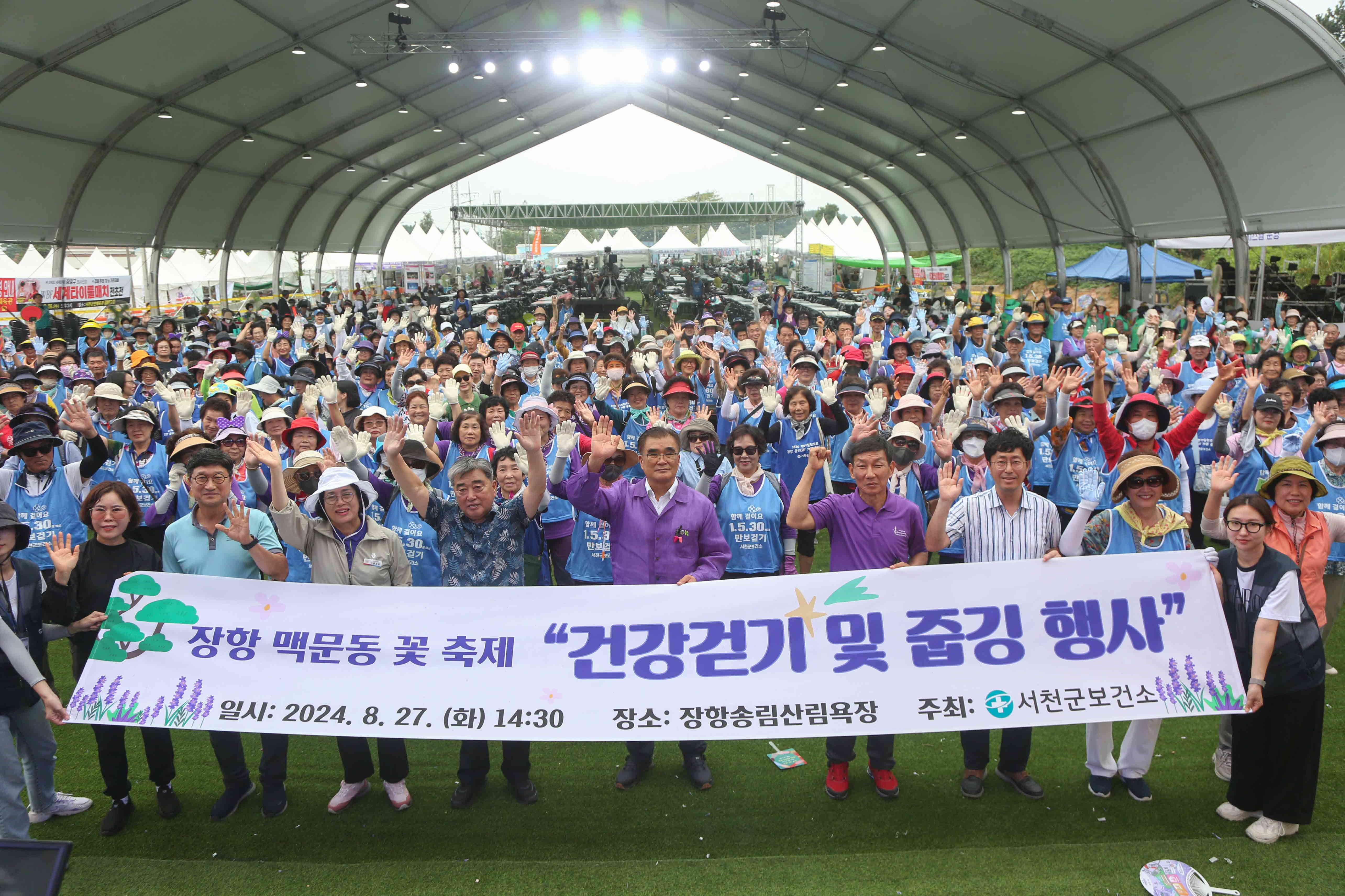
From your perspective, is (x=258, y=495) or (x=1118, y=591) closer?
(x=1118, y=591)

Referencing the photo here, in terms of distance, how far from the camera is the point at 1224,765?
4.05 m

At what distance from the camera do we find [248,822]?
392 centimetres

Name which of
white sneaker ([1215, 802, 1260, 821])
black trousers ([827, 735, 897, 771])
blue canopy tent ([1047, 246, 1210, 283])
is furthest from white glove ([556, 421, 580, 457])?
blue canopy tent ([1047, 246, 1210, 283])

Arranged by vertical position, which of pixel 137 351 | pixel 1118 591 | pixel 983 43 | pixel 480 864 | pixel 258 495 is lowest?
pixel 480 864

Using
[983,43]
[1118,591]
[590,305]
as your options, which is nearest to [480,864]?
[1118,591]

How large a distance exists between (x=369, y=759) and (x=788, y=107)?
23060 millimetres

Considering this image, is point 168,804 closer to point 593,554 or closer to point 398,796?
point 398,796

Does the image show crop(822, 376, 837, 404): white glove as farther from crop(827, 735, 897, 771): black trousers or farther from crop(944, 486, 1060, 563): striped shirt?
crop(827, 735, 897, 771): black trousers

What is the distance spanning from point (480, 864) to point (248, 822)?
1142 mm

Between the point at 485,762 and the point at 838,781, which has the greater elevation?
the point at 485,762

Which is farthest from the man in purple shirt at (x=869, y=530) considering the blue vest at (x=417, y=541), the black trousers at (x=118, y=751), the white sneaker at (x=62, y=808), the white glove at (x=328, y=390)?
the white glove at (x=328, y=390)

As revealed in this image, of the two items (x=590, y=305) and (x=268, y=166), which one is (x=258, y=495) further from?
(x=268, y=166)

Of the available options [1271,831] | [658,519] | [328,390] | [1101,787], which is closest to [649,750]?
[658,519]

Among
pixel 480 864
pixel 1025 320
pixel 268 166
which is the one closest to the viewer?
pixel 480 864
